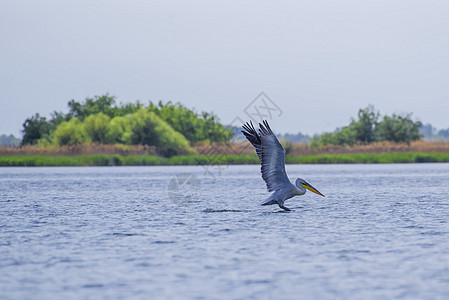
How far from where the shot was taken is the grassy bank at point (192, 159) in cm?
5850

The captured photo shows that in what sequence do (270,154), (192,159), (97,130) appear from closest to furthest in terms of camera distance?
(270,154) < (192,159) < (97,130)

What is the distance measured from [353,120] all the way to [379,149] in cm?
1556

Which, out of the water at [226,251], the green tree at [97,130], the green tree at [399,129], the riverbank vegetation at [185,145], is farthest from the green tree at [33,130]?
the water at [226,251]

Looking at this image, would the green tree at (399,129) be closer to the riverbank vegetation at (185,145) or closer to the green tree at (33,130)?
the riverbank vegetation at (185,145)

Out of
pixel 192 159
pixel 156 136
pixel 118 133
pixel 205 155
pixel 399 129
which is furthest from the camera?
pixel 399 129

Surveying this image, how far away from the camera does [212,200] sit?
73.6 ft

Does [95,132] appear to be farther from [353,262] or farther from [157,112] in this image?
[353,262]

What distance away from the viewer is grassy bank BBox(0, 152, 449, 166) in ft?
192

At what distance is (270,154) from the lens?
623 inches

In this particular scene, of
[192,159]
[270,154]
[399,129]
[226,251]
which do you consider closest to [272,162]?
[270,154]

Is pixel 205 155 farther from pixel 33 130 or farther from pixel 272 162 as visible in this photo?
pixel 272 162

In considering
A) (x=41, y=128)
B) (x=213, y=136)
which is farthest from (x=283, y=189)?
A: (x=41, y=128)

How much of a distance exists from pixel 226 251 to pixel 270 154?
184 inches

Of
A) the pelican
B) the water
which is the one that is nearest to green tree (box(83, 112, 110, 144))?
the water
